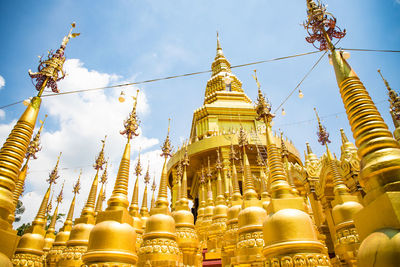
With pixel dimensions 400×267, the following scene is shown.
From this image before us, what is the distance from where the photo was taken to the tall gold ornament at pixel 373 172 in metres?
2.85

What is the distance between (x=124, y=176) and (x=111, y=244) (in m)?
1.86

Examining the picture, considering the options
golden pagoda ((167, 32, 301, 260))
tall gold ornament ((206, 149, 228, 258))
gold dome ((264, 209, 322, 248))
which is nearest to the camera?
gold dome ((264, 209, 322, 248))

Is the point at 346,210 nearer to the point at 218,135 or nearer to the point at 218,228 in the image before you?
the point at 218,228

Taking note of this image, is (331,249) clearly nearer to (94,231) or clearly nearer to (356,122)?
(356,122)

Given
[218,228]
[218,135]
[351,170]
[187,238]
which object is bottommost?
[187,238]

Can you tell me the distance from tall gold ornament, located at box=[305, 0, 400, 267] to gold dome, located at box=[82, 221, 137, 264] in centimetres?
450

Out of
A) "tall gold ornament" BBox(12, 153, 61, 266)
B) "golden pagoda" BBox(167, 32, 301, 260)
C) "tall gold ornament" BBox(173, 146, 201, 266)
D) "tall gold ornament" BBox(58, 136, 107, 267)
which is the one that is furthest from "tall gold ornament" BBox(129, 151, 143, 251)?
"golden pagoda" BBox(167, 32, 301, 260)

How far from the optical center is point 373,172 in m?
3.48

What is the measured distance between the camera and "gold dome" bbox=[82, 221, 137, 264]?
5.31 metres

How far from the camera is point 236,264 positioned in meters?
7.10

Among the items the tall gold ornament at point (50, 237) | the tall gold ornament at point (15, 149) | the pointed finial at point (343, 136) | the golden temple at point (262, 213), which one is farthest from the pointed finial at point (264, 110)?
the tall gold ornament at point (50, 237)

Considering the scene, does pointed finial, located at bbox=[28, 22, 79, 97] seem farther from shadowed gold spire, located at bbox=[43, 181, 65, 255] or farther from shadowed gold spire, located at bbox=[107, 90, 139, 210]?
shadowed gold spire, located at bbox=[43, 181, 65, 255]

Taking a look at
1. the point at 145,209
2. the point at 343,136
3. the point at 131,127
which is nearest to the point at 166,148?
the point at 131,127

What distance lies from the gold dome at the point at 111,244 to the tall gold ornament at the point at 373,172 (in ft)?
14.8
